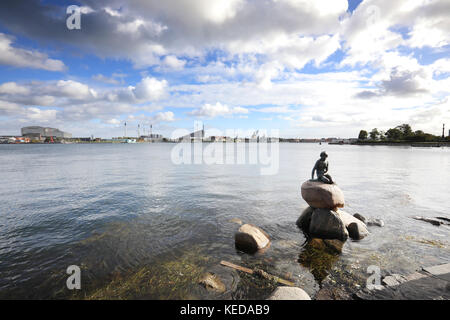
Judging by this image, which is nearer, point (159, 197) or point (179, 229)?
point (179, 229)

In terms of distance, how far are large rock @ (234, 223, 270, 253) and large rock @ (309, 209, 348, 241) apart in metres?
3.27

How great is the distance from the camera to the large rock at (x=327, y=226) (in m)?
11.7

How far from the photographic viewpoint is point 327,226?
39.1 feet

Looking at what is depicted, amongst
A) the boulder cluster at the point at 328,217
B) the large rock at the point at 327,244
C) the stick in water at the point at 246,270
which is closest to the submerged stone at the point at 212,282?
the stick in water at the point at 246,270

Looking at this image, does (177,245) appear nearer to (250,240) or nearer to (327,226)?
(250,240)

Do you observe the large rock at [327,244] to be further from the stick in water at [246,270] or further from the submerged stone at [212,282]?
the submerged stone at [212,282]

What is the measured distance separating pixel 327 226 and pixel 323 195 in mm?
1875

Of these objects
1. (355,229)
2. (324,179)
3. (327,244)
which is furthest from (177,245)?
(355,229)

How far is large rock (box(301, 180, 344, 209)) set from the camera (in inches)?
472

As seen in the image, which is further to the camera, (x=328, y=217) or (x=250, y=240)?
(x=328, y=217)

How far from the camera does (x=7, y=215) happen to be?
16016mm
